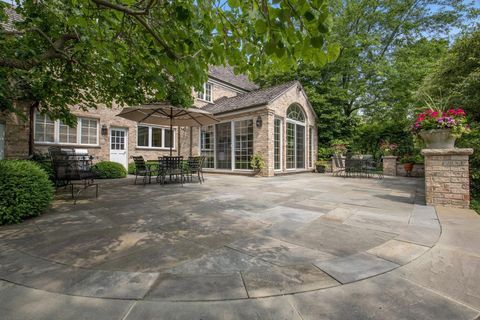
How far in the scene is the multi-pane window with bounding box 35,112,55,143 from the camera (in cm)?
916

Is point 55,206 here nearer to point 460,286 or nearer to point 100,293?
point 100,293

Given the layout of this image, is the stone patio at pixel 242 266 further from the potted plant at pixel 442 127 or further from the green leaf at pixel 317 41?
the green leaf at pixel 317 41

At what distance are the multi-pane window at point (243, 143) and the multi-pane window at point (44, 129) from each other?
8.46m

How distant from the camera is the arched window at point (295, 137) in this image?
11.8 meters

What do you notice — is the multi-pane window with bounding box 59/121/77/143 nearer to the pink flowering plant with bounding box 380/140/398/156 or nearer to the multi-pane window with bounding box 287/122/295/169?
the multi-pane window with bounding box 287/122/295/169

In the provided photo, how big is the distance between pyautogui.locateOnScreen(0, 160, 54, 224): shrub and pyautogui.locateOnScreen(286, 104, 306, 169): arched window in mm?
10107

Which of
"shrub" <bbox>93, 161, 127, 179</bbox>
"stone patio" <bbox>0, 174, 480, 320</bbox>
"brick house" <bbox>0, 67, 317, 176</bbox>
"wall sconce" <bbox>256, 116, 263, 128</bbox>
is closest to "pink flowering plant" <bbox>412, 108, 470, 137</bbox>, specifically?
"stone patio" <bbox>0, 174, 480, 320</bbox>

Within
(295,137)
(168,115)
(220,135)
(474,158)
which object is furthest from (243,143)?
(474,158)

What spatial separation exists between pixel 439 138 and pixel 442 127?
0.72 ft

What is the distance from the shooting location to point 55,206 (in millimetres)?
4180

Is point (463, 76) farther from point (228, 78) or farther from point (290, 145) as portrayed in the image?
point (228, 78)

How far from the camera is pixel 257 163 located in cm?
1004

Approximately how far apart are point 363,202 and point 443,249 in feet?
7.81

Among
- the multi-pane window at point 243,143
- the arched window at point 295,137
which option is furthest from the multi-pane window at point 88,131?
the arched window at point 295,137
